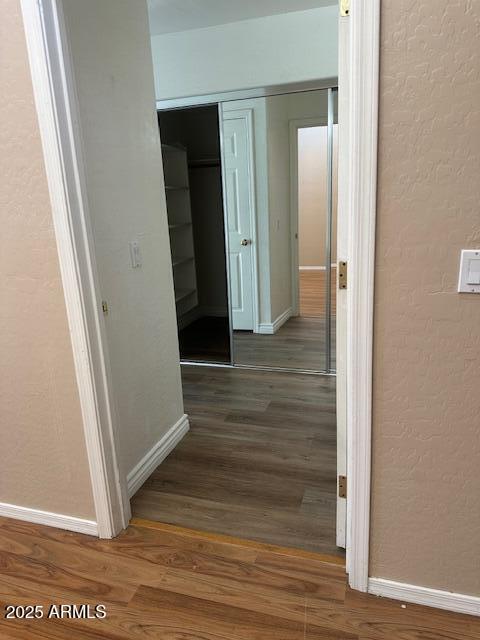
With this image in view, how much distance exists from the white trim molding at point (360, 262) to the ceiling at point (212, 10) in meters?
2.11

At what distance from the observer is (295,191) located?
10.8 feet

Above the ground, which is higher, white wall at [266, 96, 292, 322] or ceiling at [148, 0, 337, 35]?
ceiling at [148, 0, 337, 35]

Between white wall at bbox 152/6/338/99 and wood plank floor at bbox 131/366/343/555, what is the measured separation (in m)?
2.18

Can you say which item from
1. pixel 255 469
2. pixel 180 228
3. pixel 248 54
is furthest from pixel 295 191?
pixel 255 469

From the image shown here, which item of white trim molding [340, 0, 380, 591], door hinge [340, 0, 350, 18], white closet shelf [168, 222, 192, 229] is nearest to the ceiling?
white closet shelf [168, 222, 192, 229]

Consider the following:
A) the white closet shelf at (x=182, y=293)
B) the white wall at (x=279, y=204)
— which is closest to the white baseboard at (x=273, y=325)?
the white wall at (x=279, y=204)

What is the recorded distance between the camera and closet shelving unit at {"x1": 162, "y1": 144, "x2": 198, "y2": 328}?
168 inches

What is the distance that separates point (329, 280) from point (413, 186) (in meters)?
2.12

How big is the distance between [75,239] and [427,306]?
1121 mm

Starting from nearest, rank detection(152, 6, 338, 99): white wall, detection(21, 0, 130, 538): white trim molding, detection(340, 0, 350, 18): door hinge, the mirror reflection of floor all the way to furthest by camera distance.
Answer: detection(340, 0, 350, 18): door hinge, detection(21, 0, 130, 538): white trim molding, detection(152, 6, 338, 99): white wall, the mirror reflection of floor

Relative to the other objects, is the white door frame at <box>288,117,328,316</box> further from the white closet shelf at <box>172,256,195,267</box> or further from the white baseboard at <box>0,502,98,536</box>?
the white baseboard at <box>0,502,98,536</box>

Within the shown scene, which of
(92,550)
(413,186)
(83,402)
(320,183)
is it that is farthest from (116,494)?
(320,183)

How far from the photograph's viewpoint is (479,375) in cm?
121

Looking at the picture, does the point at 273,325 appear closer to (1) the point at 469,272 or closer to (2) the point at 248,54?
(2) the point at 248,54
